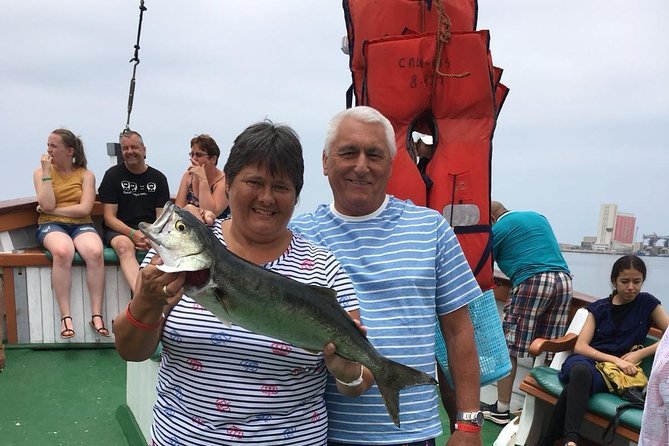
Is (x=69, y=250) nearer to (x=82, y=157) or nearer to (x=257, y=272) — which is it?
(x=82, y=157)

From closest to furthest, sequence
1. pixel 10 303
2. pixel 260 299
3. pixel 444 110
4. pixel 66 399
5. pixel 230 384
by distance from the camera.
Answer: pixel 260 299 → pixel 230 384 → pixel 444 110 → pixel 66 399 → pixel 10 303

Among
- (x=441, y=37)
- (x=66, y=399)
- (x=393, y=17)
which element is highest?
(x=393, y=17)

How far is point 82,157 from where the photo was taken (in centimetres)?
582

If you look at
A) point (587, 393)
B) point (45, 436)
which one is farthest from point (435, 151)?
point (45, 436)

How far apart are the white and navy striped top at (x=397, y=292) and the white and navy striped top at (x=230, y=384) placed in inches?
9.7

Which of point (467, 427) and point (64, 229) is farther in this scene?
point (64, 229)

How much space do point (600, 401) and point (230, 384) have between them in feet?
8.98

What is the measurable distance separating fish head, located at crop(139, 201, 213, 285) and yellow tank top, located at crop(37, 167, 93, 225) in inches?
189

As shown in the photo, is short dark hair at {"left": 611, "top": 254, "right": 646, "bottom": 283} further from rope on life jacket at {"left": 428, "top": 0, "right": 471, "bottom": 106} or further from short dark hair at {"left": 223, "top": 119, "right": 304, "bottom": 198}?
short dark hair at {"left": 223, "top": 119, "right": 304, "bottom": 198}

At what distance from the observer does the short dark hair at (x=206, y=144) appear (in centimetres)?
546

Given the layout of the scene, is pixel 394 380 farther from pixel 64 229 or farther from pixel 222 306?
pixel 64 229

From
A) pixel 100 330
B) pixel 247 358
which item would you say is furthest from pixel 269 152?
pixel 100 330

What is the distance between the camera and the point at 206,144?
546cm

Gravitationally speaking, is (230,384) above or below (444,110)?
below
